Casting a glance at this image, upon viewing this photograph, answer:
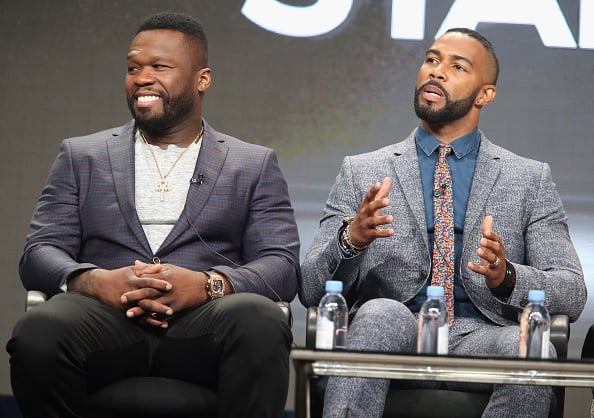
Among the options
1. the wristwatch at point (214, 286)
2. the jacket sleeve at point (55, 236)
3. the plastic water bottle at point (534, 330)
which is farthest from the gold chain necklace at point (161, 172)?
the plastic water bottle at point (534, 330)

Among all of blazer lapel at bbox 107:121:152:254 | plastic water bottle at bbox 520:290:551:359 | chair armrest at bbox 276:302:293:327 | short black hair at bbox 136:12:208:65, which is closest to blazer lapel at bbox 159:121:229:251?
blazer lapel at bbox 107:121:152:254

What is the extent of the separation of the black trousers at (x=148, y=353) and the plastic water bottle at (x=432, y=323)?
0.39 meters

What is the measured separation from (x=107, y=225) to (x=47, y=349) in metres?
0.66

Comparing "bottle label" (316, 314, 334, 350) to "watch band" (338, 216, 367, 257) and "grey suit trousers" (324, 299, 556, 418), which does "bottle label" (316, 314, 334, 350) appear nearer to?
"grey suit trousers" (324, 299, 556, 418)

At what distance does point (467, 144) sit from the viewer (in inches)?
145

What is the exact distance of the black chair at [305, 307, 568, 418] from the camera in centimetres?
291

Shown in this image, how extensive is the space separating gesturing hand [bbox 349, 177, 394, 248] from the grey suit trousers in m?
0.21

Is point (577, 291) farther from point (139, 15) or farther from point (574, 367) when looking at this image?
point (139, 15)

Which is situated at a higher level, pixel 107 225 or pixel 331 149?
→ pixel 331 149

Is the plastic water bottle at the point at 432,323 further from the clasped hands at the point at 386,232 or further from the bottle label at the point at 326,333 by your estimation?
the bottle label at the point at 326,333

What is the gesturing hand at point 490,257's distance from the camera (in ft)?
9.80

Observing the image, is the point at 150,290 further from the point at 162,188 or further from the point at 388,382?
the point at 388,382

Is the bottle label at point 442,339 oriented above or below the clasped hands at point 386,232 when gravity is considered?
below

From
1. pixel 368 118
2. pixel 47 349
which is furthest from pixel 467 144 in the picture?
pixel 47 349
